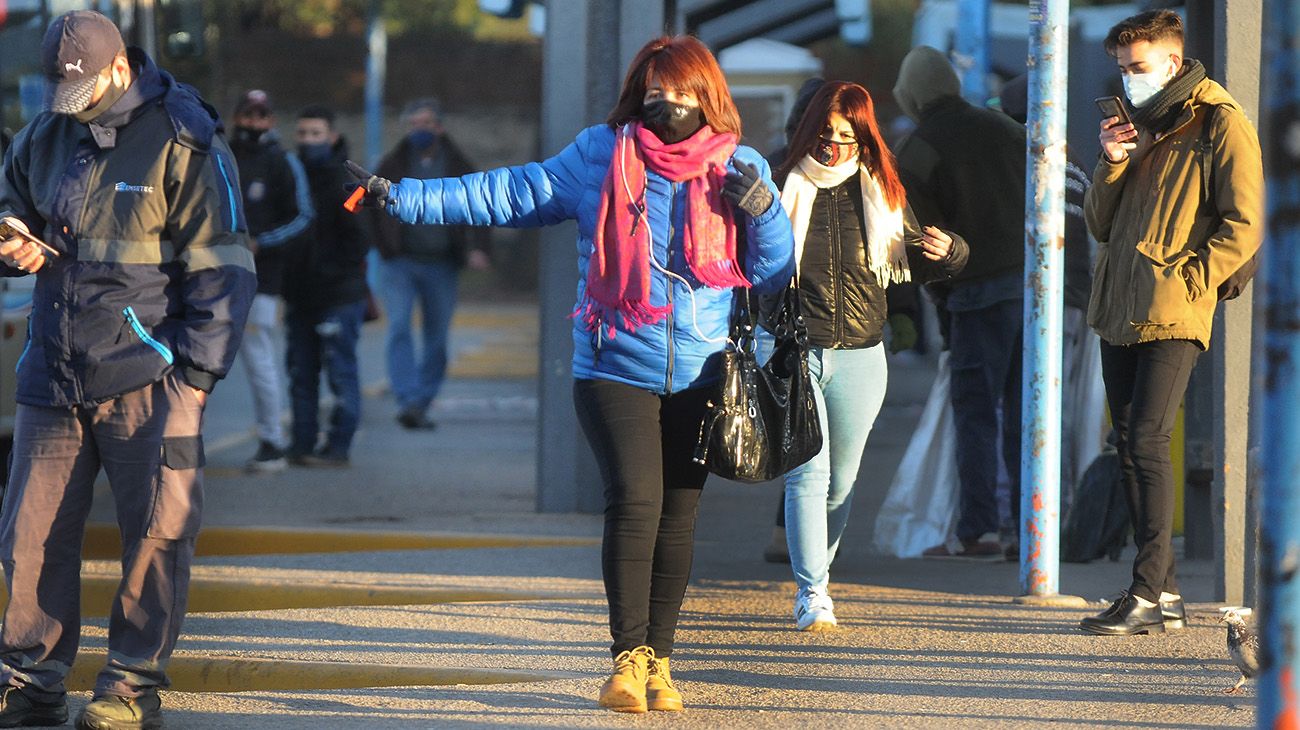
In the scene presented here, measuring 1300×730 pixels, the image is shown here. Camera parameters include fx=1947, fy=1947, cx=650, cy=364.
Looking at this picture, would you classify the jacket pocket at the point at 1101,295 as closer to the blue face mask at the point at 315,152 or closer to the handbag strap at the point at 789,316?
the handbag strap at the point at 789,316

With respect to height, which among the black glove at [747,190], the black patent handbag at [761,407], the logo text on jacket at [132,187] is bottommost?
the black patent handbag at [761,407]

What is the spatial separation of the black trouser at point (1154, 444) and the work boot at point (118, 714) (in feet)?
9.85

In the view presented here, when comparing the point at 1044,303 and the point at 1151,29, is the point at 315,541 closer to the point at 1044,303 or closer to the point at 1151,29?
the point at 1044,303

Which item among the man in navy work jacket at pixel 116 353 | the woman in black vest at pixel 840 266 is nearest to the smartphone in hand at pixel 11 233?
the man in navy work jacket at pixel 116 353

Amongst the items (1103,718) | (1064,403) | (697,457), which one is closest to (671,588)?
(697,457)

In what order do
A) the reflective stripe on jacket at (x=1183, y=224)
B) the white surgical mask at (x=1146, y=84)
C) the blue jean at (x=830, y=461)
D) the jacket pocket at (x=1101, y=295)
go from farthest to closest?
the blue jean at (x=830, y=461) → the jacket pocket at (x=1101, y=295) → the white surgical mask at (x=1146, y=84) → the reflective stripe on jacket at (x=1183, y=224)

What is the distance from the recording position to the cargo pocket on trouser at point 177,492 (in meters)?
4.92

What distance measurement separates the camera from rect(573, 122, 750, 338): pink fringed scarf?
5.12 metres

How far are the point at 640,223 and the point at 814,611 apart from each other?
5.56 feet

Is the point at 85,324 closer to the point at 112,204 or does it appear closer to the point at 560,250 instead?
the point at 112,204

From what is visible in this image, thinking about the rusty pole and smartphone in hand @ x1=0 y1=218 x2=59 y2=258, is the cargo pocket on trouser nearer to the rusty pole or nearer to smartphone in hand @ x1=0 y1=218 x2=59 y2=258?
smartphone in hand @ x1=0 y1=218 x2=59 y2=258

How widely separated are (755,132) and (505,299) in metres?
16.9

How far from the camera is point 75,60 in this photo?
4.82 metres

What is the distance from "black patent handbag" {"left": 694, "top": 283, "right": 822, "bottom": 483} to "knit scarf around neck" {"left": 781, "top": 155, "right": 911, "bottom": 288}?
0.83 meters
